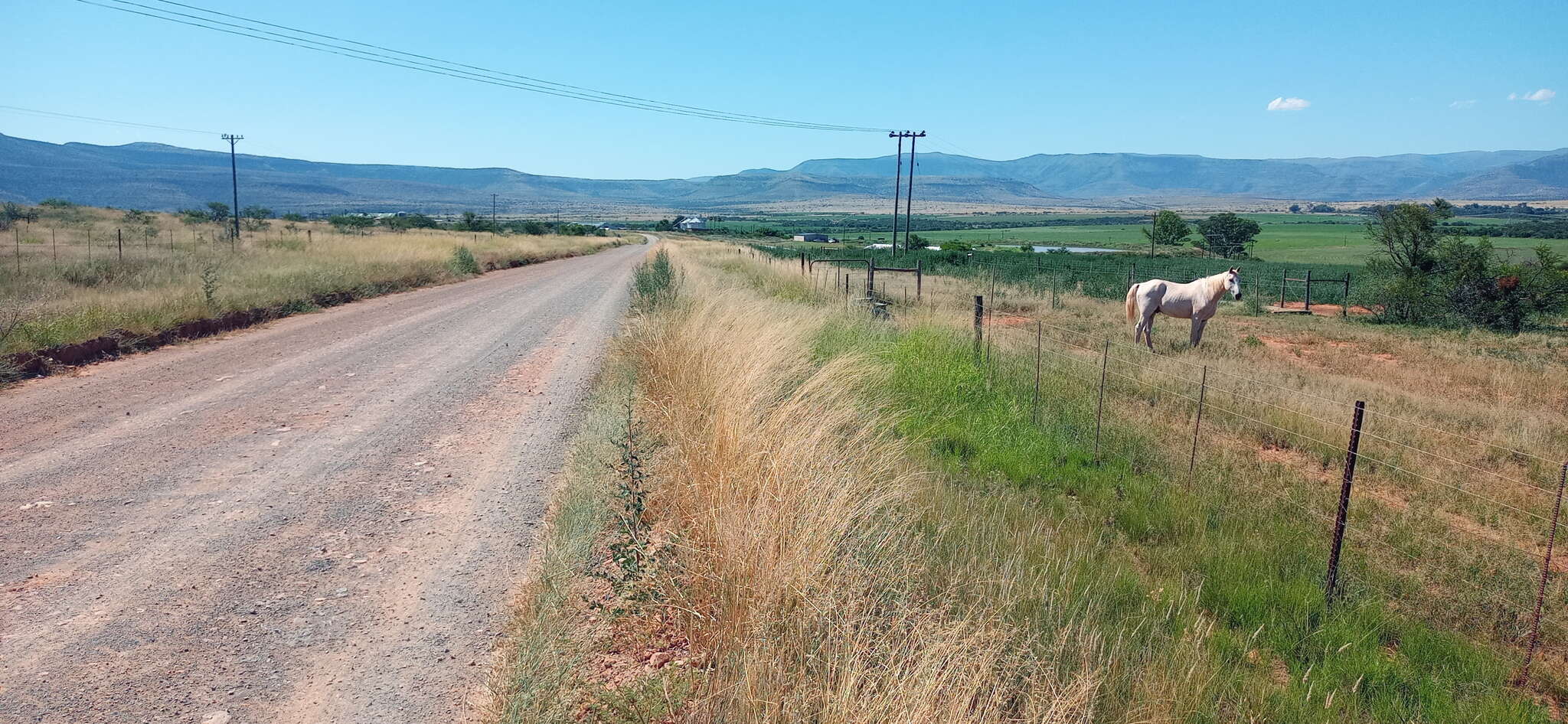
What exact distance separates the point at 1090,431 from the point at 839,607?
21.1 feet

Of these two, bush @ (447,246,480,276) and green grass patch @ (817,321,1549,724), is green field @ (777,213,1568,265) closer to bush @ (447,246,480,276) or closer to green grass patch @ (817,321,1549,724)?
green grass patch @ (817,321,1549,724)

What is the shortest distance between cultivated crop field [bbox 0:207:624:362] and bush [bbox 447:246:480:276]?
0.07 metres

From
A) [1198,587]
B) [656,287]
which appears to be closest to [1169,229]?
[656,287]

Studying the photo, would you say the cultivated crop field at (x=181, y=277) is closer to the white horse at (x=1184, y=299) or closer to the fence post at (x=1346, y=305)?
the white horse at (x=1184, y=299)

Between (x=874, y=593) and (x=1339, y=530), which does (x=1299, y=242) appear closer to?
(x=1339, y=530)

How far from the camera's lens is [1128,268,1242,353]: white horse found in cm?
1695

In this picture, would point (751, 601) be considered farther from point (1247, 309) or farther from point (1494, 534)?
point (1247, 309)

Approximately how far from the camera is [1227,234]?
6544 centimetres

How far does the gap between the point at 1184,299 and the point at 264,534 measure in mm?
16974

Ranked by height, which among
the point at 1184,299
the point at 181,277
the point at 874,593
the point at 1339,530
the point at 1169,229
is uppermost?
the point at 1169,229

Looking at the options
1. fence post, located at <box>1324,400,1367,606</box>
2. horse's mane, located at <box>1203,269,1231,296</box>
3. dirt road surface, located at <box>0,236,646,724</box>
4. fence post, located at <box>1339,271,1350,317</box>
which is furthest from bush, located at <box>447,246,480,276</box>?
fence post, located at <box>1339,271,1350,317</box>

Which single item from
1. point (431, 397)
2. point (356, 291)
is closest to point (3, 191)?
point (356, 291)

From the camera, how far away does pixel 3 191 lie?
199375 millimetres

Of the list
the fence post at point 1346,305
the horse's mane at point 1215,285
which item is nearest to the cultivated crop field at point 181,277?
the horse's mane at point 1215,285
